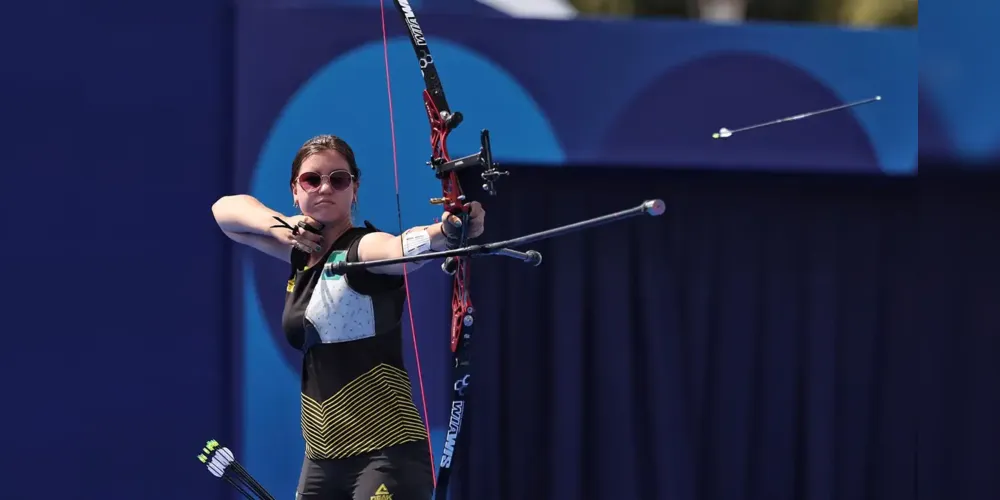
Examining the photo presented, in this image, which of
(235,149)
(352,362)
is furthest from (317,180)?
(235,149)

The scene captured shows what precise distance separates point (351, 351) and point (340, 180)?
1.25ft

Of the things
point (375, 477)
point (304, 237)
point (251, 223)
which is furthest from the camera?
point (251, 223)

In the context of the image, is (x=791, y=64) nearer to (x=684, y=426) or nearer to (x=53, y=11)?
(x=684, y=426)

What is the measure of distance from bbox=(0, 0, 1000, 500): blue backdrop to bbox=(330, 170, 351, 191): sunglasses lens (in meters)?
1.07

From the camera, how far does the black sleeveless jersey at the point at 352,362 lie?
2510 millimetres

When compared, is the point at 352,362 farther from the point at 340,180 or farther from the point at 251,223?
the point at 251,223

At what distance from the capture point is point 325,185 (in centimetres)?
262

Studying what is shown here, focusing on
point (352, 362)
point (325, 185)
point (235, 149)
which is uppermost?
point (235, 149)

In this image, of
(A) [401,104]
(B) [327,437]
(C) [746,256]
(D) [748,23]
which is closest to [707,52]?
(D) [748,23]

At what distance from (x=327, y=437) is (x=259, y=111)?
150 centimetres

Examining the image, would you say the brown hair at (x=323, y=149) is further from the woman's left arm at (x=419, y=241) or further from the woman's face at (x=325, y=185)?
the woman's left arm at (x=419, y=241)

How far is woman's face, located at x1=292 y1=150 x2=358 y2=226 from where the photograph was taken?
Answer: 8.62 feet

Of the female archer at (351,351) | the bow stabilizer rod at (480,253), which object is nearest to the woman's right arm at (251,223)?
the female archer at (351,351)

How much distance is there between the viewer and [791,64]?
12.5ft
